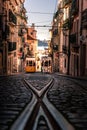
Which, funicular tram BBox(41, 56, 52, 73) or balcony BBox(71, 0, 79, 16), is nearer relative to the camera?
balcony BBox(71, 0, 79, 16)

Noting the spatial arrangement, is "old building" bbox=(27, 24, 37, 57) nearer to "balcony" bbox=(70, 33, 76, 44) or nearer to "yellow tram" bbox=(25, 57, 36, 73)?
"yellow tram" bbox=(25, 57, 36, 73)

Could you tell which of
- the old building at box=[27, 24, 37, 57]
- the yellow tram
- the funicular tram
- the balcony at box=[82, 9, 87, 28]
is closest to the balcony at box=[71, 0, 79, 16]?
the balcony at box=[82, 9, 87, 28]

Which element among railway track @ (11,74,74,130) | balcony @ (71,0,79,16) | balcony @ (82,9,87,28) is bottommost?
railway track @ (11,74,74,130)

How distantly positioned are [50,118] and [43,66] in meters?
72.5

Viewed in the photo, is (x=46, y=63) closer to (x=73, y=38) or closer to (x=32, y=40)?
(x=73, y=38)

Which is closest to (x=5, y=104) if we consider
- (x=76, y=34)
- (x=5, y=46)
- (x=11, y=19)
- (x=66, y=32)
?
(x=76, y=34)

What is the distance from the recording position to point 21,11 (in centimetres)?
8400

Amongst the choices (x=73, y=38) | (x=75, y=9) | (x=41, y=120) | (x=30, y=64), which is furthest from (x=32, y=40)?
(x=41, y=120)

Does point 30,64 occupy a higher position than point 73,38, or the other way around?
point 73,38

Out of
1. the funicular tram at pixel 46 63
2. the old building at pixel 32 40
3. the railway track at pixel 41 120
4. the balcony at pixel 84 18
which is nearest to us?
the railway track at pixel 41 120

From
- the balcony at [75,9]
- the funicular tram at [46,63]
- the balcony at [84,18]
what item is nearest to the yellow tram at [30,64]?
the funicular tram at [46,63]

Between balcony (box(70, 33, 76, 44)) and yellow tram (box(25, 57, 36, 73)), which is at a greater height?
balcony (box(70, 33, 76, 44))

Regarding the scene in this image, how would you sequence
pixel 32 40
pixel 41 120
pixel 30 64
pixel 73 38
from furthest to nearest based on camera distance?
pixel 32 40 < pixel 30 64 < pixel 73 38 < pixel 41 120

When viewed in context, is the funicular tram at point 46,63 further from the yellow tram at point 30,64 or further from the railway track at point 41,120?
the railway track at point 41,120
